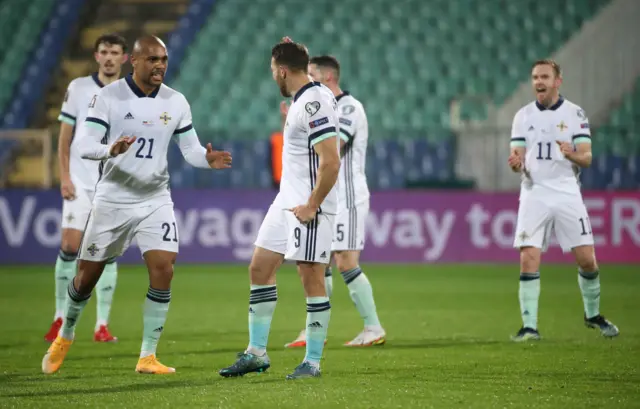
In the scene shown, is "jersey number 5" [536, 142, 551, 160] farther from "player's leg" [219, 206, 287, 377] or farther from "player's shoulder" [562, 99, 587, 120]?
"player's leg" [219, 206, 287, 377]

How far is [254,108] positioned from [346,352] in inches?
484

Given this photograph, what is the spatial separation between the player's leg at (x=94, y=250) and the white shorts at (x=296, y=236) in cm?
94

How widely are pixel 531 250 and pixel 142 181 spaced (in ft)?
11.6

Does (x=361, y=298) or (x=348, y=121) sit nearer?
(x=348, y=121)

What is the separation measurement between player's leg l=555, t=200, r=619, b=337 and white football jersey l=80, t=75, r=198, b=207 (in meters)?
3.46

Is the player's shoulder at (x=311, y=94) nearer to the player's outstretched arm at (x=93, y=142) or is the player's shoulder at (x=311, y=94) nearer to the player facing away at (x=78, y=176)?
the player's outstretched arm at (x=93, y=142)

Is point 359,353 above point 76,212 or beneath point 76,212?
beneath

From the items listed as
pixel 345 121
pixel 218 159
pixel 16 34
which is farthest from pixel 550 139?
pixel 16 34

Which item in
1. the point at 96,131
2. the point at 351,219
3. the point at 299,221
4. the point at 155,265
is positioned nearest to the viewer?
the point at 299,221

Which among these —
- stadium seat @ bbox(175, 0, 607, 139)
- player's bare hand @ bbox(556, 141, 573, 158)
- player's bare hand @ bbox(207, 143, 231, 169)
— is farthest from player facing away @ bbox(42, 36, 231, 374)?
stadium seat @ bbox(175, 0, 607, 139)

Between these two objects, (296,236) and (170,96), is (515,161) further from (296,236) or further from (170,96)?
(170,96)

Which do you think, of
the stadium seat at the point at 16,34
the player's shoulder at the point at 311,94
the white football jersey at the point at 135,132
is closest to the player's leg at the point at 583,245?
the player's shoulder at the point at 311,94

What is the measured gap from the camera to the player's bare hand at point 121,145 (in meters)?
6.46

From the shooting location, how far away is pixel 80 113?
8.89 m
